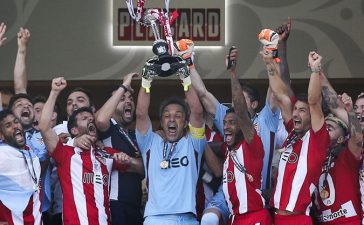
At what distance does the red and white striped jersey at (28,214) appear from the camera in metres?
7.01

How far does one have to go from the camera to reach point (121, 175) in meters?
7.45

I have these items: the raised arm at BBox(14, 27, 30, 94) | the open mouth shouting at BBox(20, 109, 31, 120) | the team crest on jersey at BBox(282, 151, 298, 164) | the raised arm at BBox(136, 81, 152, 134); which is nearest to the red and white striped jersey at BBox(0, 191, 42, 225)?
the open mouth shouting at BBox(20, 109, 31, 120)

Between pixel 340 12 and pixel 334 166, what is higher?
pixel 340 12

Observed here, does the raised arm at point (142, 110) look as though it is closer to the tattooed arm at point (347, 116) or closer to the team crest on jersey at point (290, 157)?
the team crest on jersey at point (290, 157)

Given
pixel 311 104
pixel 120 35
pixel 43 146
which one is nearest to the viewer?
pixel 311 104

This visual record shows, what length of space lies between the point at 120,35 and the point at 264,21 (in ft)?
6.20

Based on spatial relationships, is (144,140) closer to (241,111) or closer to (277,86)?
(241,111)

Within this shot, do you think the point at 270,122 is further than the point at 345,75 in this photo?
No

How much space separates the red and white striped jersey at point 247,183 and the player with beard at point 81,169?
3.07 ft

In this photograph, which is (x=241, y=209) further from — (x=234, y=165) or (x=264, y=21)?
(x=264, y=21)

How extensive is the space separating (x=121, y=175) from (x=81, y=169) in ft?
1.39

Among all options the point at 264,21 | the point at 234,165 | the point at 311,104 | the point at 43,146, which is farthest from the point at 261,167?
the point at 264,21

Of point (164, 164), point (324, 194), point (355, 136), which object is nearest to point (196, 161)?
point (164, 164)

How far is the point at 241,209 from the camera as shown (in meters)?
6.96
